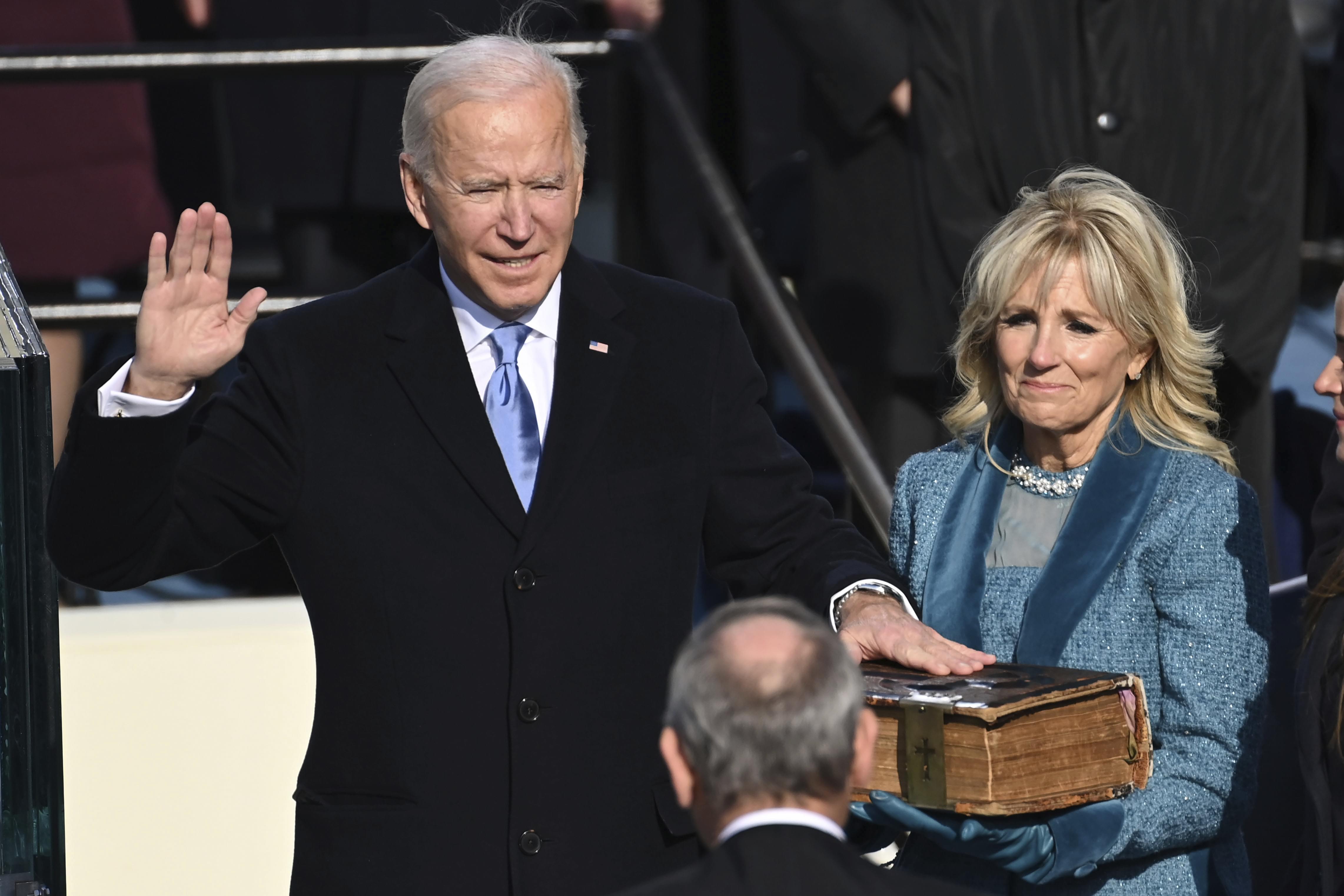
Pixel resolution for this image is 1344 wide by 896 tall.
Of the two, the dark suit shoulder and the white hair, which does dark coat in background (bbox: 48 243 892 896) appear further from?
the white hair

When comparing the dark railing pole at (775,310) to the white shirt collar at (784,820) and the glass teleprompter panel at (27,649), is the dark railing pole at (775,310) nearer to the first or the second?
the glass teleprompter panel at (27,649)

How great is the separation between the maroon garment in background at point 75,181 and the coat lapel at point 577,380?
7.58 ft

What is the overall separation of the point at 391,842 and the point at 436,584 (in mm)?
342

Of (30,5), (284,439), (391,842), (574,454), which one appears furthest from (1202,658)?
(30,5)

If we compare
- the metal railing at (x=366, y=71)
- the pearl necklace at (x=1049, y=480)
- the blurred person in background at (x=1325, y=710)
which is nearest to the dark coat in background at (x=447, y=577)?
the pearl necklace at (x=1049, y=480)

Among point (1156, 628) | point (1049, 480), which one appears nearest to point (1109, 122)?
point (1049, 480)

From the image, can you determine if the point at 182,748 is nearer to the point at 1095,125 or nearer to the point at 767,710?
the point at 1095,125

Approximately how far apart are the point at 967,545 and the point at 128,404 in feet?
3.91

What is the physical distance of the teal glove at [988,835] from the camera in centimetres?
225

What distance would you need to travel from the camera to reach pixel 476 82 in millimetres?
2410

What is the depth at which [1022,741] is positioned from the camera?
2195mm

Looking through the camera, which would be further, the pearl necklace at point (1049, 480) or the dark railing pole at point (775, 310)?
the dark railing pole at point (775, 310)

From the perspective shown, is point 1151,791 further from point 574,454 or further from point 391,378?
point 391,378

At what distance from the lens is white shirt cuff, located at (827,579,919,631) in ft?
8.30
